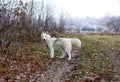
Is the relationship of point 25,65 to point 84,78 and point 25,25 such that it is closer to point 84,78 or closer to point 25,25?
point 84,78

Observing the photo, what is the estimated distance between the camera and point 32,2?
2936cm

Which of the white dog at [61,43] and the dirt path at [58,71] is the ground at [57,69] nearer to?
the dirt path at [58,71]

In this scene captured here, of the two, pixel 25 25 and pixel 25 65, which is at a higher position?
pixel 25 25

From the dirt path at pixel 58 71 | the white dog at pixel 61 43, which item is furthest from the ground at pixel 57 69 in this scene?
the white dog at pixel 61 43

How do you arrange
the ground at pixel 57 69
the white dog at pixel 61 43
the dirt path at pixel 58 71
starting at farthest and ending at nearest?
the white dog at pixel 61 43 → the ground at pixel 57 69 → the dirt path at pixel 58 71

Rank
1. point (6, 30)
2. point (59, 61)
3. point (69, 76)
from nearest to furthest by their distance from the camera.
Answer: point (69, 76)
point (59, 61)
point (6, 30)

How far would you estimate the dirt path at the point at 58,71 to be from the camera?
410 inches

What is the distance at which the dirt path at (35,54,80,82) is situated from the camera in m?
10.4

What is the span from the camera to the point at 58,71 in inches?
470

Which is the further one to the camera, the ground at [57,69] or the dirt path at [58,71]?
the ground at [57,69]

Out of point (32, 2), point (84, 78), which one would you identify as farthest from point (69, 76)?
point (32, 2)

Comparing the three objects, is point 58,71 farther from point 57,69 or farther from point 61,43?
point 61,43

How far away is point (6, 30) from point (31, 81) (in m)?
7.94

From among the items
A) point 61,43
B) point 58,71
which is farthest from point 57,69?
point 61,43
